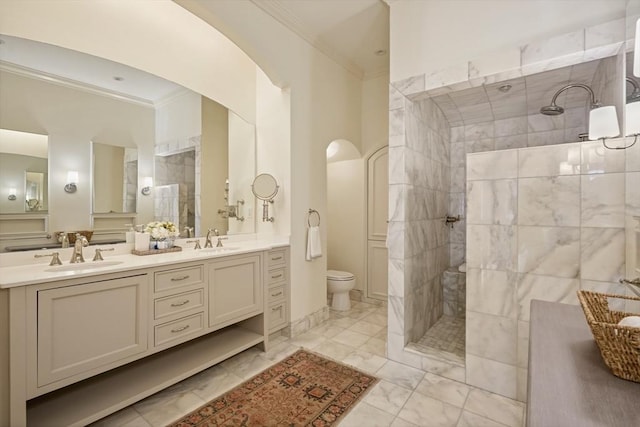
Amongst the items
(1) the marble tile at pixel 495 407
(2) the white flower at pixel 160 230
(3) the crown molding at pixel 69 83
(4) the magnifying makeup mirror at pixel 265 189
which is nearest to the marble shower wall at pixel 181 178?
(2) the white flower at pixel 160 230

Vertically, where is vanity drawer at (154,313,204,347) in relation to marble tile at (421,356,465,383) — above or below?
above

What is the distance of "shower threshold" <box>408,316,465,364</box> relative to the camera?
240 cm

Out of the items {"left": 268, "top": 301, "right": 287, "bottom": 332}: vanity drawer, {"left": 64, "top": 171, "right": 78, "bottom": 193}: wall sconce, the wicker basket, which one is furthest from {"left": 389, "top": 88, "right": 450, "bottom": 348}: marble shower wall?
{"left": 64, "top": 171, "right": 78, "bottom": 193}: wall sconce

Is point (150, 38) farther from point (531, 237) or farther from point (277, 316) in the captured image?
point (531, 237)

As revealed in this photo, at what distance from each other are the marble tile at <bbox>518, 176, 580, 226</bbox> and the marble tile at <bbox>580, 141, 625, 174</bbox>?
9cm

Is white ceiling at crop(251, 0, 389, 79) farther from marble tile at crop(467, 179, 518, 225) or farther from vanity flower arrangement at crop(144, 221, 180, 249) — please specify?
vanity flower arrangement at crop(144, 221, 180, 249)

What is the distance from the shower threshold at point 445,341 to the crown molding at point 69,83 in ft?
9.86

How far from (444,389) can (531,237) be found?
3.97 ft

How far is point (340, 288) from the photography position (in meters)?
3.68

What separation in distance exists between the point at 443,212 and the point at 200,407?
3.00 meters

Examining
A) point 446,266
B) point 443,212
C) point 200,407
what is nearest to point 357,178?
point 443,212

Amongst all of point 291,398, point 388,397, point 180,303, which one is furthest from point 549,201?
point 180,303

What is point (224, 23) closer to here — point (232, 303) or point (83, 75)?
point (83, 75)

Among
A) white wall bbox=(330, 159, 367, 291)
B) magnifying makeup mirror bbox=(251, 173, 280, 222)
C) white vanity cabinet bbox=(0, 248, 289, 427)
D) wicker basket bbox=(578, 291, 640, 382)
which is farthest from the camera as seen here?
white wall bbox=(330, 159, 367, 291)
